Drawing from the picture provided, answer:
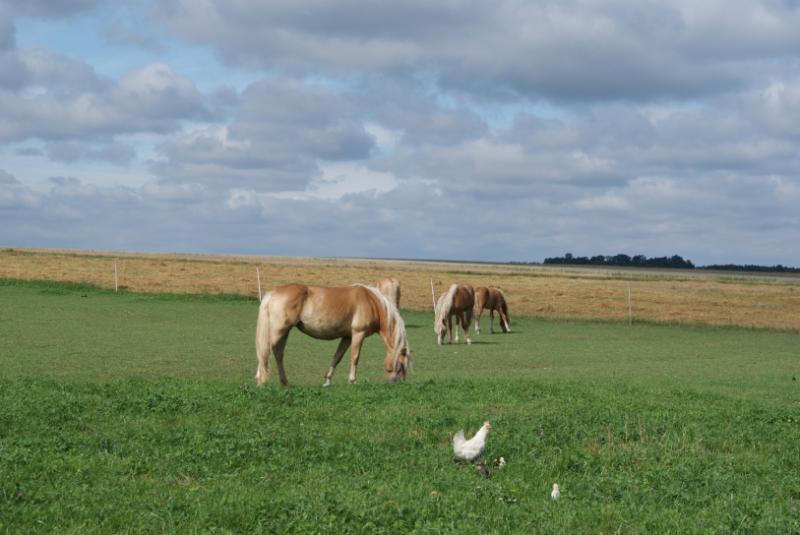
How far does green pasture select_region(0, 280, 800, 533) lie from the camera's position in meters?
6.75

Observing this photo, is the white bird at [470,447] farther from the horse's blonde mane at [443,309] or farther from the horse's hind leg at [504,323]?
the horse's hind leg at [504,323]

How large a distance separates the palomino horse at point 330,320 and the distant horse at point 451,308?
37.7 feet

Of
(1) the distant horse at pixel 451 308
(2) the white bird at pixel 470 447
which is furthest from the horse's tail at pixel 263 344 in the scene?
(1) the distant horse at pixel 451 308

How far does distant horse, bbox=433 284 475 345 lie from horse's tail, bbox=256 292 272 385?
12.4 meters

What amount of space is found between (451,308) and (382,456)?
18810 millimetres

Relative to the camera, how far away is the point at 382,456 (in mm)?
8789

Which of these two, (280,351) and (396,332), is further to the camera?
(396,332)

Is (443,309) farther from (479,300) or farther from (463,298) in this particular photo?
(479,300)

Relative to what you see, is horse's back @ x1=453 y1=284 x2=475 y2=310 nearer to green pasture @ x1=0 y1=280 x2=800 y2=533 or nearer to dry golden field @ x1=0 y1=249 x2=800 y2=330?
dry golden field @ x1=0 y1=249 x2=800 y2=330

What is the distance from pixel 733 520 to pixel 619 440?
2.69 metres

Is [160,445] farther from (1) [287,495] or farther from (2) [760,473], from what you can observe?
(2) [760,473]

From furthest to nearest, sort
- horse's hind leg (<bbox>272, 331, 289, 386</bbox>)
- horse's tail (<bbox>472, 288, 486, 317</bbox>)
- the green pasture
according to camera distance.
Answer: horse's tail (<bbox>472, 288, 486, 317</bbox>)
horse's hind leg (<bbox>272, 331, 289, 386</bbox>)
the green pasture

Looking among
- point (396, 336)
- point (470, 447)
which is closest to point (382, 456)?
point (470, 447)

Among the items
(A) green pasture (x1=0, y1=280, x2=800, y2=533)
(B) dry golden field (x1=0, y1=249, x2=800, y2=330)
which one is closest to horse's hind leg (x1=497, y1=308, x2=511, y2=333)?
(B) dry golden field (x1=0, y1=249, x2=800, y2=330)
